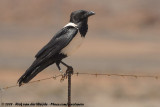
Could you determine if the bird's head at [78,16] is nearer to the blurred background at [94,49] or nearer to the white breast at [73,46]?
the white breast at [73,46]

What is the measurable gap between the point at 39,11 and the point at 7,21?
2985 millimetres

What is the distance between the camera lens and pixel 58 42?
8578mm

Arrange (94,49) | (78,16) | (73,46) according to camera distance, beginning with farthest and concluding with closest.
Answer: (94,49)
(78,16)
(73,46)

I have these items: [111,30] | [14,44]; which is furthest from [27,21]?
[14,44]

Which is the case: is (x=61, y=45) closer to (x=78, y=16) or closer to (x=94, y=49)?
(x=78, y=16)

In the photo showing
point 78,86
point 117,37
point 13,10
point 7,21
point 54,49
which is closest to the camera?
point 54,49

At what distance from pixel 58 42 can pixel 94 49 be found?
2859 centimetres

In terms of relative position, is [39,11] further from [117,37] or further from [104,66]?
[104,66]

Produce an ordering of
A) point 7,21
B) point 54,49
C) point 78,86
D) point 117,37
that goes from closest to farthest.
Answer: point 54,49 → point 78,86 → point 117,37 → point 7,21

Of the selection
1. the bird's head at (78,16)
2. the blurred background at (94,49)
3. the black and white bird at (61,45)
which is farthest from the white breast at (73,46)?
the blurred background at (94,49)

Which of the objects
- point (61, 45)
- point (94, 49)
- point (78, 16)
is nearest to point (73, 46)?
point (61, 45)

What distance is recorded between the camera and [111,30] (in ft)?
152

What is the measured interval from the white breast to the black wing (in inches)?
1.4

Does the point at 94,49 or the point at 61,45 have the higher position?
the point at 94,49
